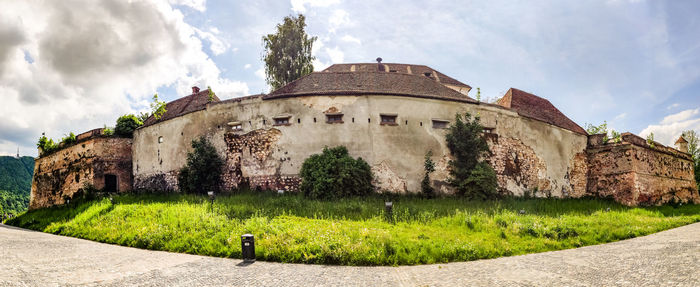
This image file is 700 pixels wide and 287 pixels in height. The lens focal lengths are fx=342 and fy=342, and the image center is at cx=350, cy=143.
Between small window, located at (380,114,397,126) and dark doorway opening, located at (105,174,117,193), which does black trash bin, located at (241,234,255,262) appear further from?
dark doorway opening, located at (105,174,117,193)

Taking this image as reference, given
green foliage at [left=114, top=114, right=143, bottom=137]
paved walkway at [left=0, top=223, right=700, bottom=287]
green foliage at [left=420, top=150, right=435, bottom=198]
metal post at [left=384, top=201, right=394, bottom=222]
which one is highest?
green foliage at [left=114, top=114, right=143, bottom=137]

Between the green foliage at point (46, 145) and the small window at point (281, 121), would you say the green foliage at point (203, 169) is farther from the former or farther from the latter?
the green foliage at point (46, 145)

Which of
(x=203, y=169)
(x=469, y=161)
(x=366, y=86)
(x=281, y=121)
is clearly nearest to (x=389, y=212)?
(x=469, y=161)

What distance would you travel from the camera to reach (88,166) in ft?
68.9

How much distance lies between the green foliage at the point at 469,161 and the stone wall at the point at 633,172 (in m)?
8.66

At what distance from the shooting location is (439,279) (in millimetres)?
6156

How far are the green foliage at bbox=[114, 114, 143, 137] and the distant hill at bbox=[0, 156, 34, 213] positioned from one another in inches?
1543

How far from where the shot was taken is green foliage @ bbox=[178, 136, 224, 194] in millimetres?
17328

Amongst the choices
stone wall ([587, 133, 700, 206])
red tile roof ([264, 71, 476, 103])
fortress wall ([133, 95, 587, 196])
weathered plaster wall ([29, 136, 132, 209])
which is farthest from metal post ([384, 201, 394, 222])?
weathered plaster wall ([29, 136, 132, 209])

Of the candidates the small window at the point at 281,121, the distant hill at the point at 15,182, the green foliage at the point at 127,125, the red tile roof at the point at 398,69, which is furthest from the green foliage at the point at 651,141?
the distant hill at the point at 15,182

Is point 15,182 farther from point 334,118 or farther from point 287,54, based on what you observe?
point 334,118

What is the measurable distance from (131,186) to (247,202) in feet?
42.6

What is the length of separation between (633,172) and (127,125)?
30913 mm

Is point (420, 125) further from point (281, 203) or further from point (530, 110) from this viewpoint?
point (530, 110)
